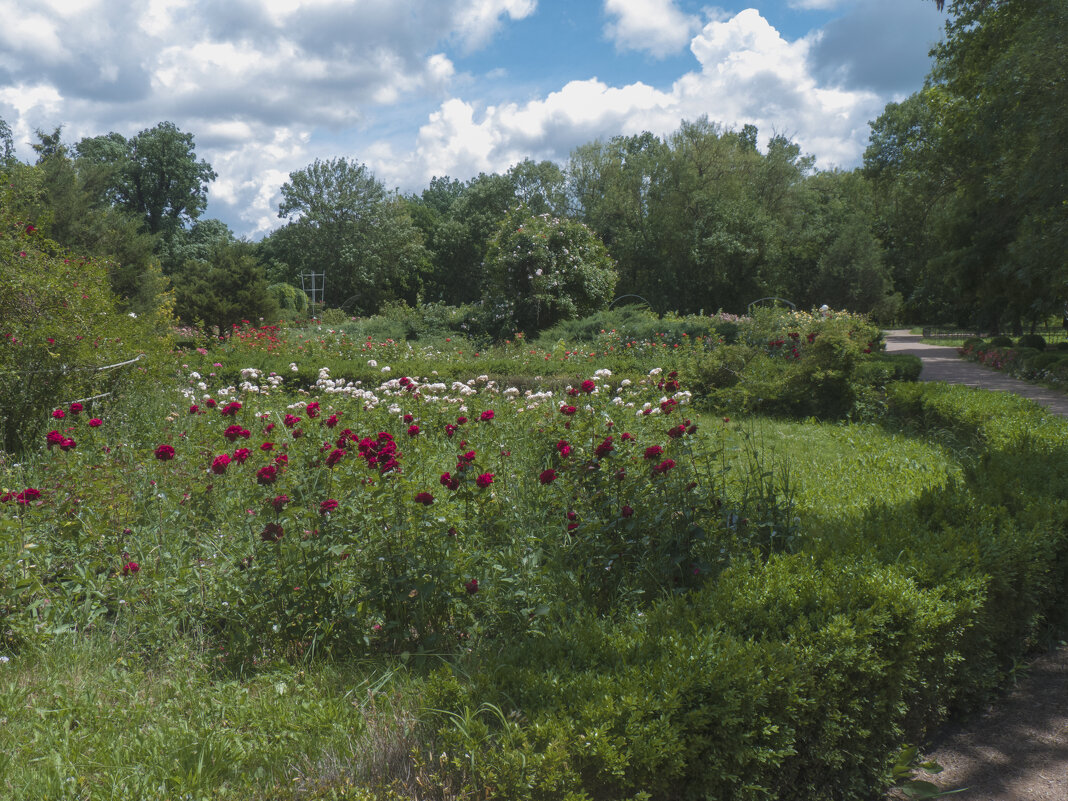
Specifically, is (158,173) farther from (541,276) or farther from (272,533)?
(272,533)

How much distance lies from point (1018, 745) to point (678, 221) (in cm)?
2947

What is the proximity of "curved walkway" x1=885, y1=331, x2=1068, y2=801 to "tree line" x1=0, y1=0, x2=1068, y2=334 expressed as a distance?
8.29 m

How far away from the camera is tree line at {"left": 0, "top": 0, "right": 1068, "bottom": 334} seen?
13.4 metres

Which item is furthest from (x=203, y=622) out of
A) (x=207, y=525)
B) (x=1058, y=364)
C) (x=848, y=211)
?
(x=848, y=211)

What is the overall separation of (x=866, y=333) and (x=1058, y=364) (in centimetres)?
525

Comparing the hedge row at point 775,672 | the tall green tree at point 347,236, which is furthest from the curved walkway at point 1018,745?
the tall green tree at point 347,236

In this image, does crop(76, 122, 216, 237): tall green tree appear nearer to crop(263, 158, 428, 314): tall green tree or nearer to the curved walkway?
crop(263, 158, 428, 314): tall green tree

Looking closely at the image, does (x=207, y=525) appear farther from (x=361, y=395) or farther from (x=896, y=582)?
(x=896, y=582)

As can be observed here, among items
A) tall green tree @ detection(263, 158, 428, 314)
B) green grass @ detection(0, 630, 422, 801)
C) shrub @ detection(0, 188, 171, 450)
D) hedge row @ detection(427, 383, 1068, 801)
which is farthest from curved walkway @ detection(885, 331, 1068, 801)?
tall green tree @ detection(263, 158, 428, 314)

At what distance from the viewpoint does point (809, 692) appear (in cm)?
230

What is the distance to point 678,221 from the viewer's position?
30.4 meters

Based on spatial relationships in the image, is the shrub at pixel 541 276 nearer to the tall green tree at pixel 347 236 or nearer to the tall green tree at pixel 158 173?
the tall green tree at pixel 347 236

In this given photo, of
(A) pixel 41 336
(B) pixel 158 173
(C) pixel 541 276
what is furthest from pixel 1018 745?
(B) pixel 158 173

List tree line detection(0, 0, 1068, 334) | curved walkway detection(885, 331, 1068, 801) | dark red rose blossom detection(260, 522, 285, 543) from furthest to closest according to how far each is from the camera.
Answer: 1. tree line detection(0, 0, 1068, 334)
2. dark red rose blossom detection(260, 522, 285, 543)
3. curved walkway detection(885, 331, 1068, 801)
